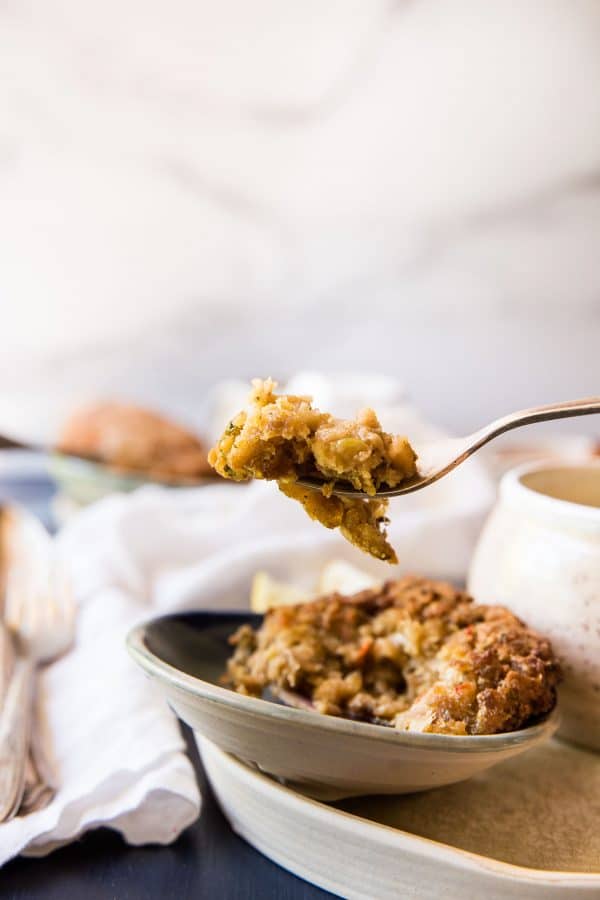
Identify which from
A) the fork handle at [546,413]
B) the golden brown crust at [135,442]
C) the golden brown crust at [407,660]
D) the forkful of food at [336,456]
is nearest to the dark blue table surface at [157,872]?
the golden brown crust at [407,660]

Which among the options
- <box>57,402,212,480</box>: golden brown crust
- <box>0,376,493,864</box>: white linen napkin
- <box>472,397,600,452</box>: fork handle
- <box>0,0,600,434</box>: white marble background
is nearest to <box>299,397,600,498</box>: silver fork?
<box>472,397,600,452</box>: fork handle

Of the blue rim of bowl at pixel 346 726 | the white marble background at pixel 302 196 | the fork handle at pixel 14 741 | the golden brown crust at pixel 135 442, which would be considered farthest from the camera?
the white marble background at pixel 302 196

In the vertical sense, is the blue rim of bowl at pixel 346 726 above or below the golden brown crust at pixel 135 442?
above

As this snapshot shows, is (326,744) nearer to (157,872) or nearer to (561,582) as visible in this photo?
(157,872)

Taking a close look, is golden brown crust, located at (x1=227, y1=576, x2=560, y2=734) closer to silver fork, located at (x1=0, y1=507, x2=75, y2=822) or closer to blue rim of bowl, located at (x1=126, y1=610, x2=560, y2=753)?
blue rim of bowl, located at (x1=126, y1=610, x2=560, y2=753)

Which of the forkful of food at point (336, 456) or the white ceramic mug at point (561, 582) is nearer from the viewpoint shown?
the forkful of food at point (336, 456)

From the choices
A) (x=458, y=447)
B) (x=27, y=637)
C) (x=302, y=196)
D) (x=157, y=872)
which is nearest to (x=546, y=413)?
(x=458, y=447)

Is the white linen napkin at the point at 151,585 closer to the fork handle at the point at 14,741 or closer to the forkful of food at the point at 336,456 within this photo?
the fork handle at the point at 14,741
